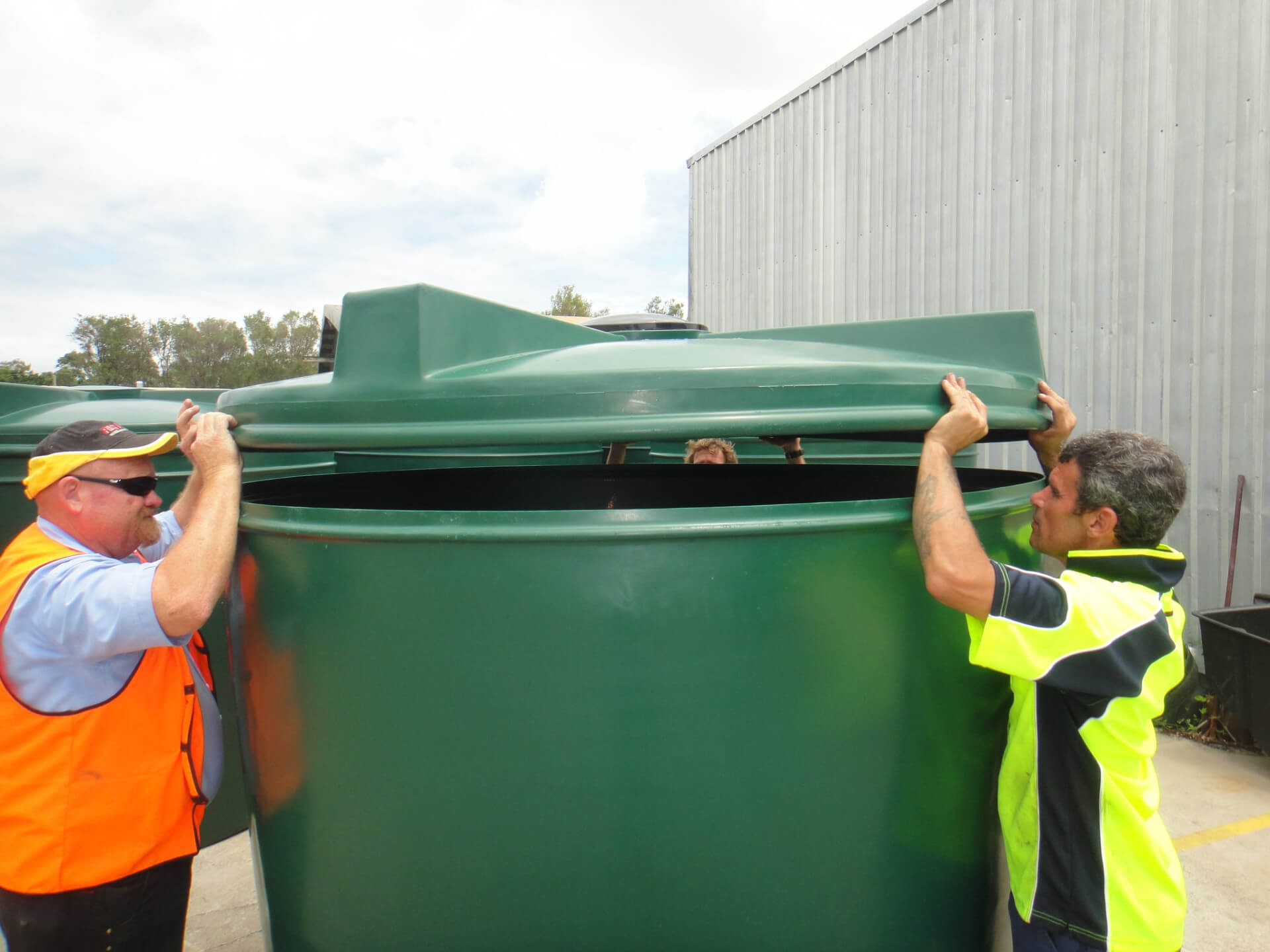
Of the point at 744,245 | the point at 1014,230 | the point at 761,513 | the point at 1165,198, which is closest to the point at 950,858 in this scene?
the point at 761,513

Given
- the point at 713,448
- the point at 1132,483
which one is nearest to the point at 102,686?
the point at 1132,483

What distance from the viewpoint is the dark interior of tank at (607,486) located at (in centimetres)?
224

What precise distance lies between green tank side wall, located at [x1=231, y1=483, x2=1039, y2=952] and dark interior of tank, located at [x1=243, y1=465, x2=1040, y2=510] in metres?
0.80

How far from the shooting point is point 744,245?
325 inches

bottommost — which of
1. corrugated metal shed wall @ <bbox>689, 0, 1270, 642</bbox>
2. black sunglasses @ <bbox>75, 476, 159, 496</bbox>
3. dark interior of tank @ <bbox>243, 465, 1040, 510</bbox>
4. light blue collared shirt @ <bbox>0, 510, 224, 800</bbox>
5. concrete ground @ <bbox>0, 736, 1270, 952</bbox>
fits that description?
concrete ground @ <bbox>0, 736, 1270, 952</bbox>

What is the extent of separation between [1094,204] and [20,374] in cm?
4211

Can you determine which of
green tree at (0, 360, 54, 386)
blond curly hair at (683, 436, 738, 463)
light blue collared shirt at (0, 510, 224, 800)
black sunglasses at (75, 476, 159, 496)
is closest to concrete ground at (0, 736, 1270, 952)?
light blue collared shirt at (0, 510, 224, 800)

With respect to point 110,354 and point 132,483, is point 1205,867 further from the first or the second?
point 110,354

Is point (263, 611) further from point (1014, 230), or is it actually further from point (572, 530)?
point (1014, 230)

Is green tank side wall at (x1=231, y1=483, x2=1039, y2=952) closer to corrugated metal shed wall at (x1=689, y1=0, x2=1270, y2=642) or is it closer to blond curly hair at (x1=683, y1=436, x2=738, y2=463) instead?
A: blond curly hair at (x1=683, y1=436, x2=738, y2=463)

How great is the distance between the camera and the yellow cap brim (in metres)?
1.73

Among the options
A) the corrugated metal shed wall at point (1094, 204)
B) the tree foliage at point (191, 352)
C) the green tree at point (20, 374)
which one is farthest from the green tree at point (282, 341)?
the corrugated metal shed wall at point (1094, 204)

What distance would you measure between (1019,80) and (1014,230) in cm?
94

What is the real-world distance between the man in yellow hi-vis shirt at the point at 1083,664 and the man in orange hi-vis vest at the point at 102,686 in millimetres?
1309
